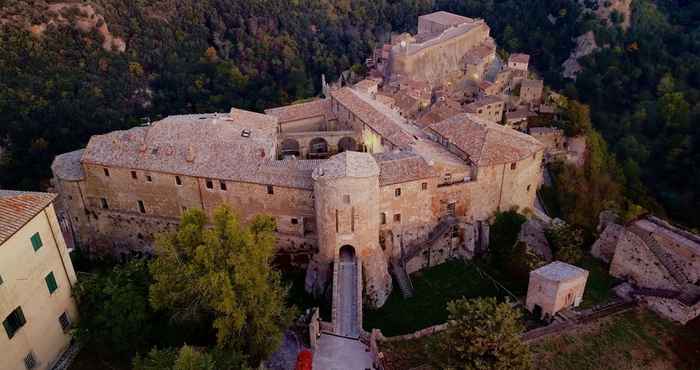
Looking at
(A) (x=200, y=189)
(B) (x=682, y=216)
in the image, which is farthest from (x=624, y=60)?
(A) (x=200, y=189)

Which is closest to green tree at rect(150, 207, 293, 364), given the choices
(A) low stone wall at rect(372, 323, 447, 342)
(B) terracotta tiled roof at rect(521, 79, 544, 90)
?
(A) low stone wall at rect(372, 323, 447, 342)

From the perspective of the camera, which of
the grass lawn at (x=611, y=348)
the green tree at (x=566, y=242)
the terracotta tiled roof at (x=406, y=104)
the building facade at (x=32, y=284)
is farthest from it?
the terracotta tiled roof at (x=406, y=104)

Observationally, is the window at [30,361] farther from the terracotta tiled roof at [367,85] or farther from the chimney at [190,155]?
the terracotta tiled roof at [367,85]

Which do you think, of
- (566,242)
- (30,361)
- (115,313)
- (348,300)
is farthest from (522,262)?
(30,361)

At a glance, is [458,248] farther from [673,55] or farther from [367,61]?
[673,55]

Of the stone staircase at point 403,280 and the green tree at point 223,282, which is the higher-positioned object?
the green tree at point 223,282

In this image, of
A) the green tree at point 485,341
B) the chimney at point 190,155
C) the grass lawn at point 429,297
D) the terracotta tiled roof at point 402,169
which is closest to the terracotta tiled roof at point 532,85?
the grass lawn at point 429,297

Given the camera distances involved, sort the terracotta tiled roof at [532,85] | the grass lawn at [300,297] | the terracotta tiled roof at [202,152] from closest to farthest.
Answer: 1. the grass lawn at [300,297]
2. the terracotta tiled roof at [202,152]
3. the terracotta tiled roof at [532,85]
